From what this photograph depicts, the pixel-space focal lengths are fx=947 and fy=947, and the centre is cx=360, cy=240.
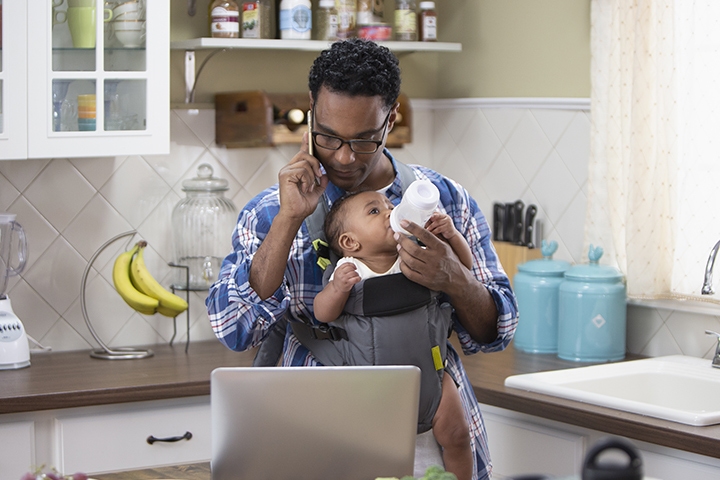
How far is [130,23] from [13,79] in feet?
1.16

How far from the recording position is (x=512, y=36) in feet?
10.2

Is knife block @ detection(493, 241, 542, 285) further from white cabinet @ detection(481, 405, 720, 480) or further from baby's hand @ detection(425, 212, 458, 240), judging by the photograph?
baby's hand @ detection(425, 212, 458, 240)

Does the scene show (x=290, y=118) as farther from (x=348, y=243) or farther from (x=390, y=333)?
(x=390, y=333)

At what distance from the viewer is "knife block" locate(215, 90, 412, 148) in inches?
114

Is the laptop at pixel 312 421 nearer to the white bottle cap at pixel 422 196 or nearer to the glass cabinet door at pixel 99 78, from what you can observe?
the white bottle cap at pixel 422 196

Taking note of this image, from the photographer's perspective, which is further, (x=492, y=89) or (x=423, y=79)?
(x=423, y=79)

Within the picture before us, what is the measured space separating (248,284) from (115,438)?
3.26 feet

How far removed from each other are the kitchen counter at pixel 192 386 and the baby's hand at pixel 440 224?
26.4 inches

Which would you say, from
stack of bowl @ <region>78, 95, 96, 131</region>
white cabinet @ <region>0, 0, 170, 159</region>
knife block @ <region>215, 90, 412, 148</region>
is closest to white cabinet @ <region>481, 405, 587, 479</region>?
knife block @ <region>215, 90, 412, 148</region>

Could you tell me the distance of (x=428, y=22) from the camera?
313 cm

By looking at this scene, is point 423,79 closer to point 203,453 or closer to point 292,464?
point 203,453

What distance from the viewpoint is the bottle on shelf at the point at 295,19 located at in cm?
290

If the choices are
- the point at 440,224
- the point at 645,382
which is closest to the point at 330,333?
the point at 440,224

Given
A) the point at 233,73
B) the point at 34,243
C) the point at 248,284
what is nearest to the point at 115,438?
the point at 34,243
